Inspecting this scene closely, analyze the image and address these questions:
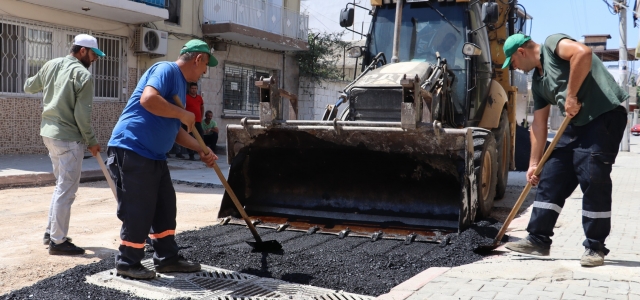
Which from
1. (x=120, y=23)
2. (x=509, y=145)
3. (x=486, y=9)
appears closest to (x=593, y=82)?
(x=486, y=9)

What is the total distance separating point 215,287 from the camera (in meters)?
3.92

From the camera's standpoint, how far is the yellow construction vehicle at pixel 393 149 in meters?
5.46

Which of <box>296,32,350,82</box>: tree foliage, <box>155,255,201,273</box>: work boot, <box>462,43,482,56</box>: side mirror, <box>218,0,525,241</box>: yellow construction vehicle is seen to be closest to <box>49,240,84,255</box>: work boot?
<box>155,255,201,273</box>: work boot

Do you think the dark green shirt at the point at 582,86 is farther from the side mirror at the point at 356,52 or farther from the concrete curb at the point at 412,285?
the side mirror at the point at 356,52

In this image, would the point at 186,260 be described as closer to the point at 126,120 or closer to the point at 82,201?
the point at 126,120

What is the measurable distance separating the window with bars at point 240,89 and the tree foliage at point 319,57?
4.91ft

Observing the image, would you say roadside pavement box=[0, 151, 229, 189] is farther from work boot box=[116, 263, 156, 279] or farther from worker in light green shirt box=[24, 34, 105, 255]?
work boot box=[116, 263, 156, 279]

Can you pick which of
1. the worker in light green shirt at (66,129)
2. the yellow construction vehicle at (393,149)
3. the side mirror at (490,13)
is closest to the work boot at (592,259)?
the yellow construction vehicle at (393,149)

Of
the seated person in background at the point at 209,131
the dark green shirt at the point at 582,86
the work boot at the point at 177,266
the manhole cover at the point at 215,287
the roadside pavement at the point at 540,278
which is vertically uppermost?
the dark green shirt at the point at 582,86

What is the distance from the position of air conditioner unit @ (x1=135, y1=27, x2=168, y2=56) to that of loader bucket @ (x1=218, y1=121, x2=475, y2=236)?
355 inches

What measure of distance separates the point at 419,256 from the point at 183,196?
4.39m

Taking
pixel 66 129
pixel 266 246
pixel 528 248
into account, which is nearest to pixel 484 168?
pixel 528 248

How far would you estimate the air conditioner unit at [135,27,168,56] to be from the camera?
14.4 meters

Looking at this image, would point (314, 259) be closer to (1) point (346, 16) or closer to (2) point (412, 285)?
(2) point (412, 285)
